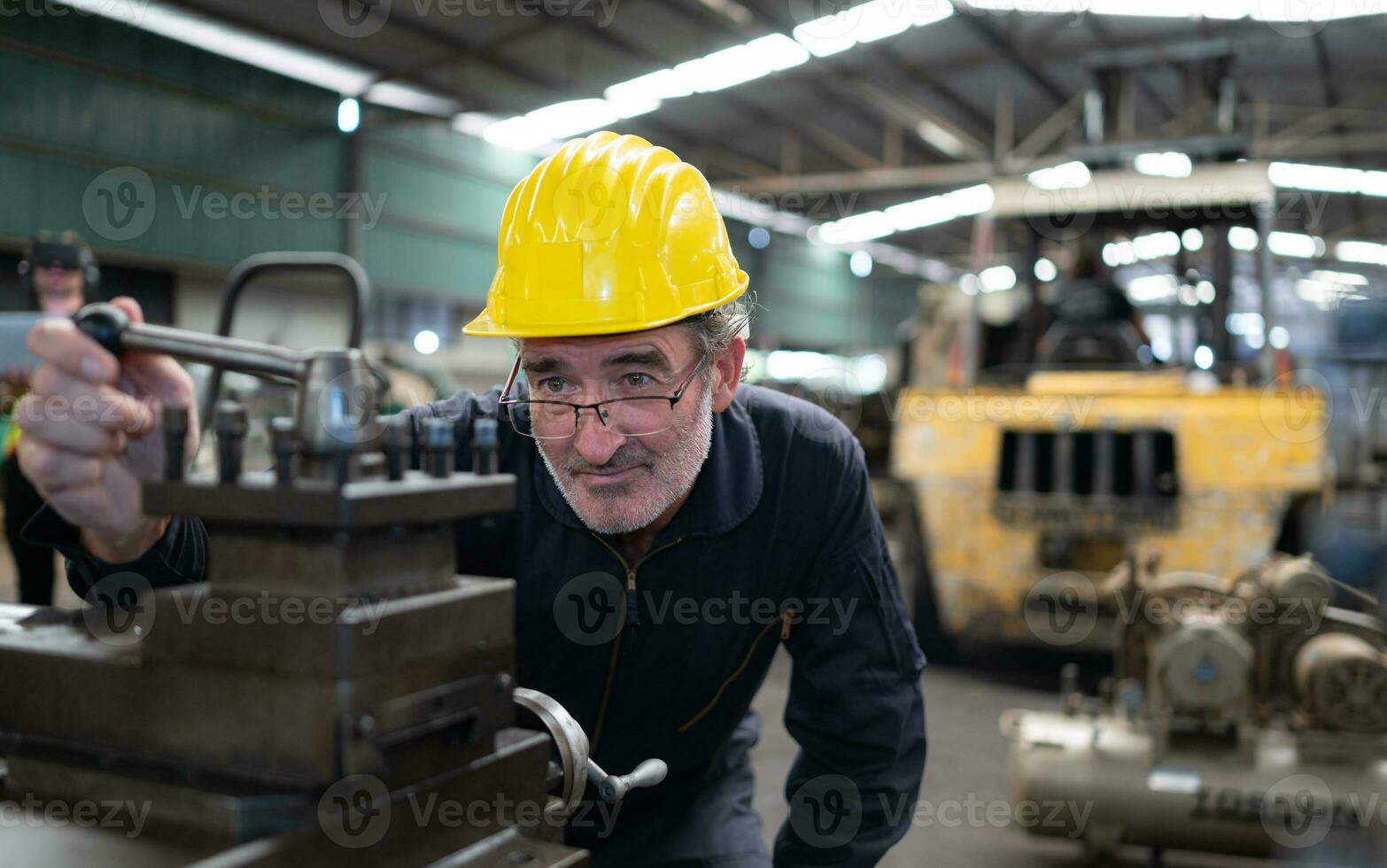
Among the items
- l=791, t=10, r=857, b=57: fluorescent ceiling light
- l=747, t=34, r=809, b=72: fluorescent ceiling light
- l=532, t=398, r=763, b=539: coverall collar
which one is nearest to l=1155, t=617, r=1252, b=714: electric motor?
l=532, t=398, r=763, b=539: coverall collar

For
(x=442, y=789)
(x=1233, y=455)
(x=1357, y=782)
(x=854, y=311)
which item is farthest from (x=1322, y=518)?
(x=854, y=311)

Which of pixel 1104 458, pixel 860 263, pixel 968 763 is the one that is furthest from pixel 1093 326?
pixel 860 263

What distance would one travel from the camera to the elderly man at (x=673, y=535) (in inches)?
60.4

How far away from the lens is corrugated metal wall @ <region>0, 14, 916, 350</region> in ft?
28.0

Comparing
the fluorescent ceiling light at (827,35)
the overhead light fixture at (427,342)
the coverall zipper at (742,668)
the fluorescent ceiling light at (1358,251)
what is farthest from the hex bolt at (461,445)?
the fluorescent ceiling light at (1358,251)

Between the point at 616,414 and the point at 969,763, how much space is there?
2859 mm

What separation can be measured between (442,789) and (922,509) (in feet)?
12.9

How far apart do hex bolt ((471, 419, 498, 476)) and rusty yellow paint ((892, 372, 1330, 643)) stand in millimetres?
3780

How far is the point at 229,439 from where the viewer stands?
0.80 meters

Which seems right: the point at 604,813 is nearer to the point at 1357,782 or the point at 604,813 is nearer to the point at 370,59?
the point at 1357,782

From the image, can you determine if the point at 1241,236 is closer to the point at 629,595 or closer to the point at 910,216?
the point at 629,595

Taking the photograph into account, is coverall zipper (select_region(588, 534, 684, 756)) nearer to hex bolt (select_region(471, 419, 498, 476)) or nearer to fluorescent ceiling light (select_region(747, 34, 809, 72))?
hex bolt (select_region(471, 419, 498, 476))

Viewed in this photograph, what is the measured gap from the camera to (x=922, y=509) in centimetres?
457

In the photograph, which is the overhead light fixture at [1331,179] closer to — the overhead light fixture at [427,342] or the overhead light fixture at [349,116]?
the overhead light fixture at [427,342]
